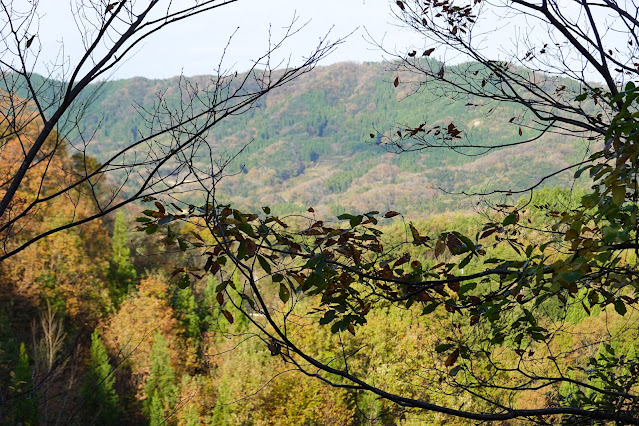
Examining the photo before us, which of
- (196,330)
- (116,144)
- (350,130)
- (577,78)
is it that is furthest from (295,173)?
(577,78)

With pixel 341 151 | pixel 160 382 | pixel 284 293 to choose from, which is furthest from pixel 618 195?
pixel 341 151

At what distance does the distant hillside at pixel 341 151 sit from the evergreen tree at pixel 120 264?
4805 centimetres

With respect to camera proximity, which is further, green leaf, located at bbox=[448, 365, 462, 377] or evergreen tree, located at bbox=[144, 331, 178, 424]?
evergreen tree, located at bbox=[144, 331, 178, 424]

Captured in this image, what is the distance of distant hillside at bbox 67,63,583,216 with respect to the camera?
85.8 meters

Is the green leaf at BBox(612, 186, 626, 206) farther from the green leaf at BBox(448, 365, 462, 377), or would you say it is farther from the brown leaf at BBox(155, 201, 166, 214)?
the brown leaf at BBox(155, 201, 166, 214)

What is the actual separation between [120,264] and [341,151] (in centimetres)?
14047

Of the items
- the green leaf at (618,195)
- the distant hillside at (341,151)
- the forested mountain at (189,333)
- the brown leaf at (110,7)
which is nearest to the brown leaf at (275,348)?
the forested mountain at (189,333)

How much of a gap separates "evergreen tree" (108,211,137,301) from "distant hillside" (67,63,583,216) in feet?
158

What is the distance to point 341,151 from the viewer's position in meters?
161

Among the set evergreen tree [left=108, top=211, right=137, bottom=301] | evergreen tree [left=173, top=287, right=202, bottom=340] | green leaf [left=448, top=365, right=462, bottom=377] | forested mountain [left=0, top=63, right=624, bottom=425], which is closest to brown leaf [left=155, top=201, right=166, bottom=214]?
forested mountain [left=0, top=63, right=624, bottom=425]

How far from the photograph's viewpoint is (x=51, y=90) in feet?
7.46

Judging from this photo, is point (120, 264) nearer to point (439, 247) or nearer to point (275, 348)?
point (275, 348)

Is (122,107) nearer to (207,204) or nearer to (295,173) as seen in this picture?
(295,173)

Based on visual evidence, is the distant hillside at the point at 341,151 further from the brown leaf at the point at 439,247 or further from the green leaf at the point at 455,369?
the brown leaf at the point at 439,247
